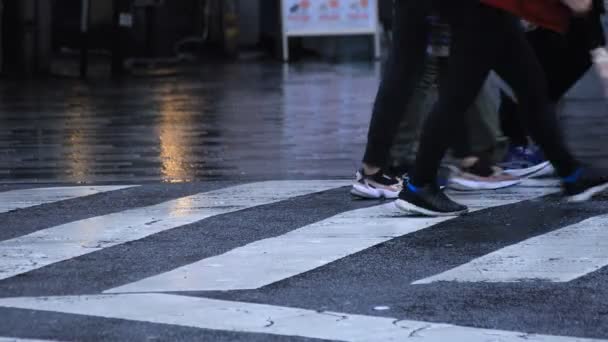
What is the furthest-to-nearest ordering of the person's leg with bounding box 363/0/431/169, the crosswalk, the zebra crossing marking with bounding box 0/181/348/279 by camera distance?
the person's leg with bounding box 363/0/431/169, the zebra crossing marking with bounding box 0/181/348/279, the crosswalk

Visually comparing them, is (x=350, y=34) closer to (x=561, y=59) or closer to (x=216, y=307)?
(x=561, y=59)

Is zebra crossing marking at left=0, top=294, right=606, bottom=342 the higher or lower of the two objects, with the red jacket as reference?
lower

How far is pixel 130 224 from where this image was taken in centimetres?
686

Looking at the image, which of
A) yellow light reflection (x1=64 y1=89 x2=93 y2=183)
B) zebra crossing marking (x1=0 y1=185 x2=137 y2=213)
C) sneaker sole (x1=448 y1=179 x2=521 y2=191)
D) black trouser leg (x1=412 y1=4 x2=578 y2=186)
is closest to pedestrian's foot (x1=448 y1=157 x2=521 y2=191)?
sneaker sole (x1=448 y1=179 x2=521 y2=191)

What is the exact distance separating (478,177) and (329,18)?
13729 mm

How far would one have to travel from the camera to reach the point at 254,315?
4.99m

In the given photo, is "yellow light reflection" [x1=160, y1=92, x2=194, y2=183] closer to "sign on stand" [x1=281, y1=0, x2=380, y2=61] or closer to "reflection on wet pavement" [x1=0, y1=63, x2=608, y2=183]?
"reflection on wet pavement" [x1=0, y1=63, x2=608, y2=183]

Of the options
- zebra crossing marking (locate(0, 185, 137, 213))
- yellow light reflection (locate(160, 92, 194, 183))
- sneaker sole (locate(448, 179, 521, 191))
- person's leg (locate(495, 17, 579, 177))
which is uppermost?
person's leg (locate(495, 17, 579, 177))

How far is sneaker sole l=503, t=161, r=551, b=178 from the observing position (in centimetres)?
812

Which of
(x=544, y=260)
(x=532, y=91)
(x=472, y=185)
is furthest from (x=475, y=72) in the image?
(x=544, y=260)

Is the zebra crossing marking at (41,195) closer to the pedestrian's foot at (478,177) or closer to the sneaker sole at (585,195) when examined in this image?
the pedestrian's foot at (478,177)

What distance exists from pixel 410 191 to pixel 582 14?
109 centimetres

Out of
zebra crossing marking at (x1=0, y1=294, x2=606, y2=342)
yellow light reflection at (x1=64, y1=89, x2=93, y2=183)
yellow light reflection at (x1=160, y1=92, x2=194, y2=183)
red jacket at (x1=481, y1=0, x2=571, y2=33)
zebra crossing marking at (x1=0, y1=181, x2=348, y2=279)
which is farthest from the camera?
yellow light reflection at (x1=64, y1=89, x2=93, y2=183)

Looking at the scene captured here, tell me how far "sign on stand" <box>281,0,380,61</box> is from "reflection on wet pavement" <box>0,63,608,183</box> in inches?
133
